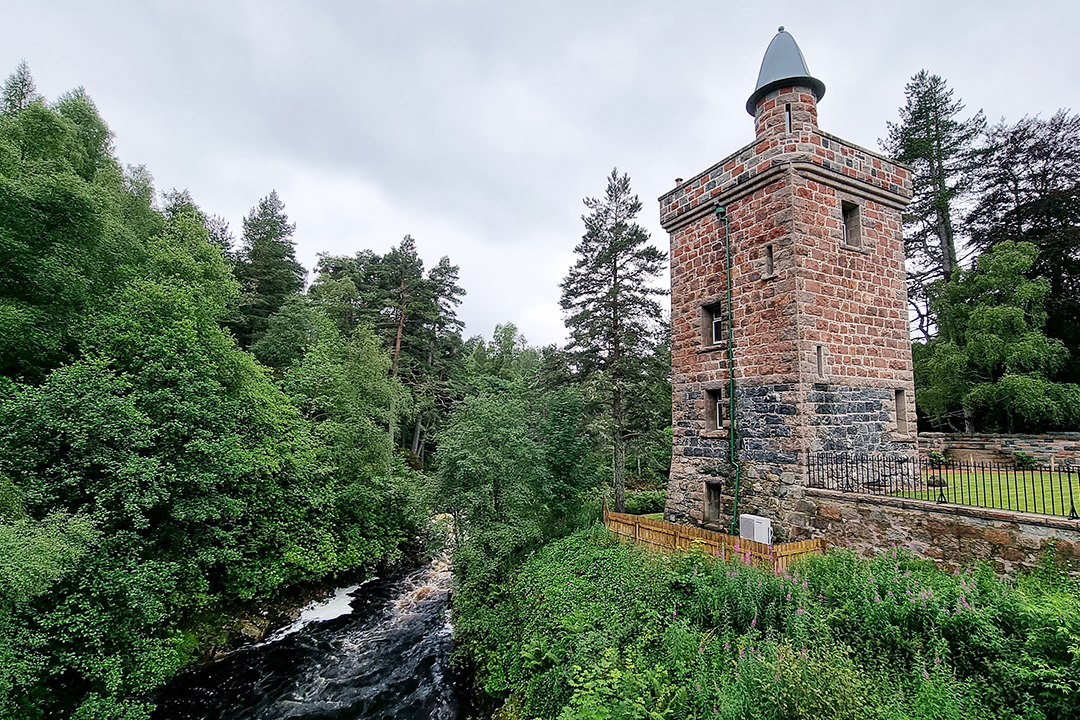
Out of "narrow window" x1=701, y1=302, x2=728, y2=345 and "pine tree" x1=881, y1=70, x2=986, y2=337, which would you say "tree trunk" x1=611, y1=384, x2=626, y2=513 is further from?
"pine tree" x1=881, y1=70, x2=986, y2=337

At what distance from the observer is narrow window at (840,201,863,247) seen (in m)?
9.87

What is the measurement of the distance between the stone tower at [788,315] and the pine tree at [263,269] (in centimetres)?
2356

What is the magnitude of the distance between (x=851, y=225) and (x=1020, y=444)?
30.7 feet

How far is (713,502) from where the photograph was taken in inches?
402

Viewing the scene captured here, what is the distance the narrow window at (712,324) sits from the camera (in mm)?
10636

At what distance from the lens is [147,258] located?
13.0 meters

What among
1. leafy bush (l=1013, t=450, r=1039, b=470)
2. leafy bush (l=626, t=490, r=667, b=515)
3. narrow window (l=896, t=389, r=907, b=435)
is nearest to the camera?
narrow window (l=896, t=389, r=907, b=435)

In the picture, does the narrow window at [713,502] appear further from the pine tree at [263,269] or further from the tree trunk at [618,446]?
the pine tree at [263,269]

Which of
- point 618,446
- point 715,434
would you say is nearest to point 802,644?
point 715,434

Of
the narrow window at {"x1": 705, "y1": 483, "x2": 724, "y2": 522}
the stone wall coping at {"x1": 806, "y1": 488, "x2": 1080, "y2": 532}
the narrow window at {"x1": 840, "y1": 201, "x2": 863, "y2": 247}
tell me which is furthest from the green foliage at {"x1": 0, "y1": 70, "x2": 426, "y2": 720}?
the narrow window at {"x1": 840, "y1": 201, "x2": 863, "y2": 247}

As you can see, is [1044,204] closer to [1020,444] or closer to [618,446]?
[1020,444]

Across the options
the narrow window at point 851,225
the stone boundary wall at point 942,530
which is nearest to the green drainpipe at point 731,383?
the stone boundary wall at point 942,530

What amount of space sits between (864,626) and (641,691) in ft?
8.67

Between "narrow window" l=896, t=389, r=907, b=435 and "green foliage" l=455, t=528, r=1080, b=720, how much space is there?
165 inches
